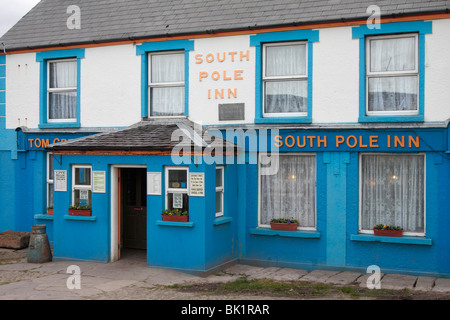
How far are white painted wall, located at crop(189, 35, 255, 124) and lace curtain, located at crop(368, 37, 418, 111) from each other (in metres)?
2.72

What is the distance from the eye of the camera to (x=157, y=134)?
502 inches

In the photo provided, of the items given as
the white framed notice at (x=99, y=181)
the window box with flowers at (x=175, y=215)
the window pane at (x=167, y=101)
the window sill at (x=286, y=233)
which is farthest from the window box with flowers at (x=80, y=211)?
the window sill at (x=286, y=233)

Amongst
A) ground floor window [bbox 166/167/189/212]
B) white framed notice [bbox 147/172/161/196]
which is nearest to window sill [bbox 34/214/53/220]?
white framed notice [bbox 147/172/161/196]

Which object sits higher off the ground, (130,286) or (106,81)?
(106,81)

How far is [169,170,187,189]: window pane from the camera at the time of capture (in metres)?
12.1

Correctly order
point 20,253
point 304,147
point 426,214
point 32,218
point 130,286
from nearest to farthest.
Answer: point 130,286
point 426,214
point 304,147
point 20,253
point 32,218

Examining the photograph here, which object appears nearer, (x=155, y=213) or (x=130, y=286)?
(x=130, y=286)

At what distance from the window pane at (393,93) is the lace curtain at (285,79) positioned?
1.50 metres

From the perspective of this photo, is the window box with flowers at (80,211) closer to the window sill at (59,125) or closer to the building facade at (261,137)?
the building facade at (261,137)

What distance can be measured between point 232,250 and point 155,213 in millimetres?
2042

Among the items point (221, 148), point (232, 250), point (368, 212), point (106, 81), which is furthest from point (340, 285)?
point (106, 81)

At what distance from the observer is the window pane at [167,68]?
13845mm

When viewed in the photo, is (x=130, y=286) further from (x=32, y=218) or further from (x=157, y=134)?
(x=32, y=218)

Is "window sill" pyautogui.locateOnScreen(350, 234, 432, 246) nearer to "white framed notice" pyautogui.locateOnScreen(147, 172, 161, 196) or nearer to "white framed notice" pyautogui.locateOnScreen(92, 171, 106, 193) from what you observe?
"white framed notice" pyautogui.locateOnScreen(147, 172, 161, 196)
